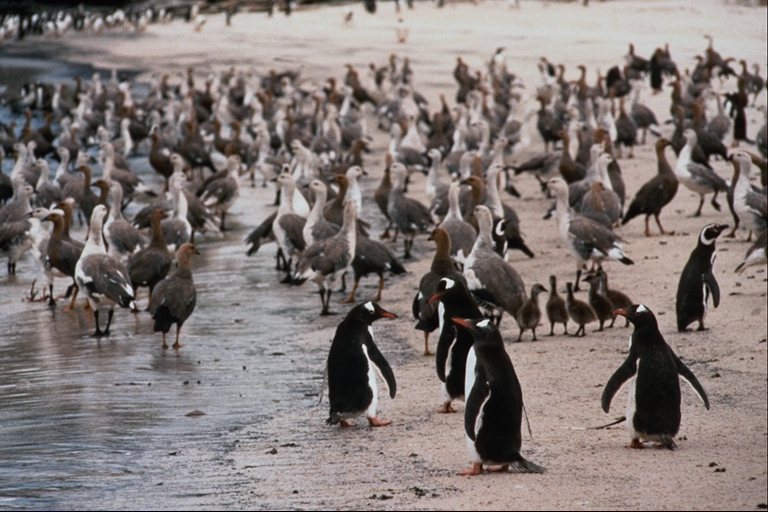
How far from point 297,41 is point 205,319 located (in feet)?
122

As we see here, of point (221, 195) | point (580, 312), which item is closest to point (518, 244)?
point (580, 312)

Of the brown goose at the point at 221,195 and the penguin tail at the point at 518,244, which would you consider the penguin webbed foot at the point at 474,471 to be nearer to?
the penguin tail at the point at 518,244

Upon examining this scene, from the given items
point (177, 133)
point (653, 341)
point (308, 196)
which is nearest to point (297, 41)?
point (177, 133)

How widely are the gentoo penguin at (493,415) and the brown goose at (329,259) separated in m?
6.10

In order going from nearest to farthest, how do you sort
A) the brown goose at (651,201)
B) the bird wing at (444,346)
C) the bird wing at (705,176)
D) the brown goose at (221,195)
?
the bird wing at (444,346) → the brown goose at (651,201) → the bird wing at (705,176) → the brown goose at (221,195)

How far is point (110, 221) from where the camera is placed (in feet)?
55.3

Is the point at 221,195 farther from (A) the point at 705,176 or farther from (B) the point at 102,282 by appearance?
(A) the point at 705,176

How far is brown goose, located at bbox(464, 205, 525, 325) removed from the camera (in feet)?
41.4

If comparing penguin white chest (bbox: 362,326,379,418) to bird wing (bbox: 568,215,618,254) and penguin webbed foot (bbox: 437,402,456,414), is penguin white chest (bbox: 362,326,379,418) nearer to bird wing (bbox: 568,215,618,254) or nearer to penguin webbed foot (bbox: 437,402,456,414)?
penguin webbed foot (bbox: 437,402,456,414)

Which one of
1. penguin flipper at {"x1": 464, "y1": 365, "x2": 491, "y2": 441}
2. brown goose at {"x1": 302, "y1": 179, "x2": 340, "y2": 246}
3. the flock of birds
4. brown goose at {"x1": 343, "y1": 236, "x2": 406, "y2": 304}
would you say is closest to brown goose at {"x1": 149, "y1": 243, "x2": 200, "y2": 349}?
the flock of birds

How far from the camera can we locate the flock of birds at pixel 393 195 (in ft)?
41.3

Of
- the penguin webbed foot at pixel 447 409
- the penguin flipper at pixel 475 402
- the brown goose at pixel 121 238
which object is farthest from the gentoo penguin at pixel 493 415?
the brown goose at pixel 121 238

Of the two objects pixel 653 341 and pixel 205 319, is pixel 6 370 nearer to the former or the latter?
pixel 205 319

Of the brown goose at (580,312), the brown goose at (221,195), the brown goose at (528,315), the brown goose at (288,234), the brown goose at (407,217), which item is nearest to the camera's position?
the brown goose at (528,315)
